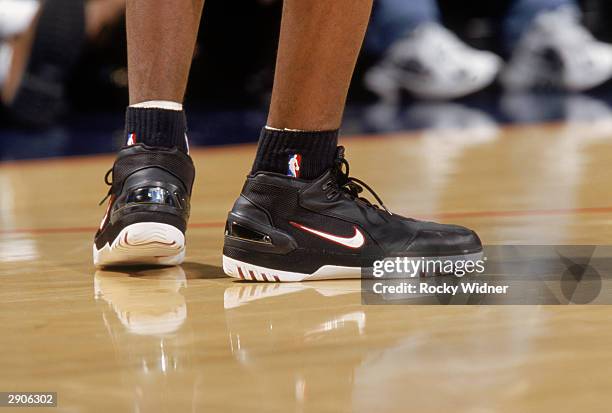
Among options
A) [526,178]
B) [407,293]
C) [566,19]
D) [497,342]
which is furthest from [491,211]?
[566,19]

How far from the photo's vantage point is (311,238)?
2.86ft

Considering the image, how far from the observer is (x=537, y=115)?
2.52 metres

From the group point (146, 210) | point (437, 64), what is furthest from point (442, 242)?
point (437, 64)

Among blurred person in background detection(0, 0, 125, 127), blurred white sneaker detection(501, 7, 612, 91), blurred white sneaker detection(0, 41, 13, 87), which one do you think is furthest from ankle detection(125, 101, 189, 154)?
blurred white sneaker detection(501, 7, 612, 91)

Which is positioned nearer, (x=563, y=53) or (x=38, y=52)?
(x=38, y=52)

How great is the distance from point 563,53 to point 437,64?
42cm

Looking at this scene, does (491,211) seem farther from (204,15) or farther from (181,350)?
(204,15)

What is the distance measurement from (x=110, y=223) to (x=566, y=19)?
8.26 ft

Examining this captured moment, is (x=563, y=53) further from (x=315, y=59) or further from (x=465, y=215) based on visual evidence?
(x=315, y=59)

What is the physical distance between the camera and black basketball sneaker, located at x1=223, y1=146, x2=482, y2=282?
0.87m

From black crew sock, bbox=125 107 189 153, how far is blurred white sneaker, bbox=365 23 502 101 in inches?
84.8

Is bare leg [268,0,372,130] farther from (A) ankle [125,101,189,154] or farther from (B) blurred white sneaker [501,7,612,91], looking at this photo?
(B) blurred white sneaker [501,7,612,91]

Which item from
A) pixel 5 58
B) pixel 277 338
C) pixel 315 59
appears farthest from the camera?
pixel 5 58

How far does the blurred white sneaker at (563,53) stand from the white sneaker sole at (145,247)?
243 centimetres
